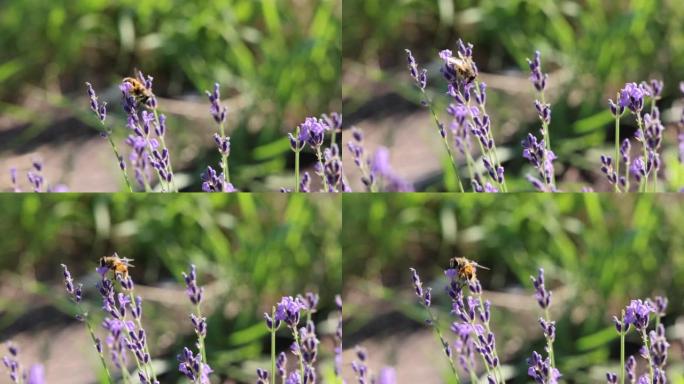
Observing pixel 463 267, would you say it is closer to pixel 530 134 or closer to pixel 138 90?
pixel 530 134

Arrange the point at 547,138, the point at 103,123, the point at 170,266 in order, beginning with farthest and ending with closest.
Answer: the point at 170,266 → the point at 547,138 → the point at 103,123

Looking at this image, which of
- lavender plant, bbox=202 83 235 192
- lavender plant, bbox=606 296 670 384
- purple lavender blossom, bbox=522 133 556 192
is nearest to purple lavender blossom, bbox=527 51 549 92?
purple lavender blossom, bbox=522 133 556 192

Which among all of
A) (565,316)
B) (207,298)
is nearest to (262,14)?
(207,298)

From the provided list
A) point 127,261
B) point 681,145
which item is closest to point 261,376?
point 127,261

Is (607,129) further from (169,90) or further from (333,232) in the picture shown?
(169,90)

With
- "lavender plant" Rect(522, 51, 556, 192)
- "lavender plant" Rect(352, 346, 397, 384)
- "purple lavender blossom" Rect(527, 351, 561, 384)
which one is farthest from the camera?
"lavender plant" Rect(352, 346, 397, 384)

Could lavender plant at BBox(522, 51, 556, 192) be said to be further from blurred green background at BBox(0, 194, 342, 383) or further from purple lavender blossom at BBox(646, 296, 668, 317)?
blurred green background at BBox(0, 194, 342, 383)
